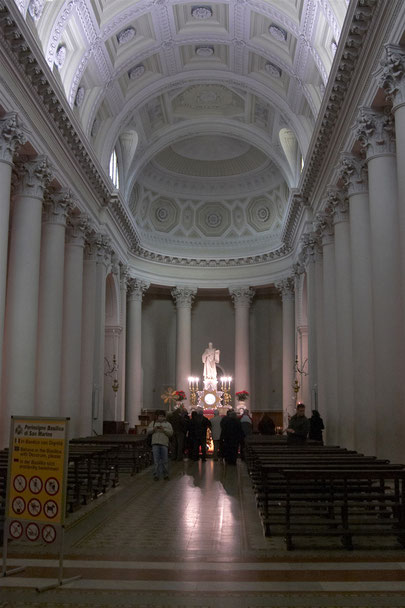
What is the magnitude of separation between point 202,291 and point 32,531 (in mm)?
30609

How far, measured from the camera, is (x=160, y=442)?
14859 millimetres

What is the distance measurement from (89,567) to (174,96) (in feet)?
80.9

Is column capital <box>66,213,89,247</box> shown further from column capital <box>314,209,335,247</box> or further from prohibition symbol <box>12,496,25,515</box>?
prohibition symbol <box>12,496,25,515</box>

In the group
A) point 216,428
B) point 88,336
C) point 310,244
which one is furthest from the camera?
point 310,244

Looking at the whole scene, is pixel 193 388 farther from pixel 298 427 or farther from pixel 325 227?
pixel 298 427

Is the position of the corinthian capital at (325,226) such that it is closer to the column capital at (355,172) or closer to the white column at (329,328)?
the white column at (329,328)

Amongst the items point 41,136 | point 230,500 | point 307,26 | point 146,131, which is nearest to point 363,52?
point 307,26

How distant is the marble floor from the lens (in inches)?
217

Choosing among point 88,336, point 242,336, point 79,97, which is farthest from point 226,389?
point 79,97

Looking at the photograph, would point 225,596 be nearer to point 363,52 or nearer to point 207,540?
point 207,540

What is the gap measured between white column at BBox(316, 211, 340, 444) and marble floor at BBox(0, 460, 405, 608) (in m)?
9.91

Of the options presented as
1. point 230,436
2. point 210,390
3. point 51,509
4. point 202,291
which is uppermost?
point 202,291

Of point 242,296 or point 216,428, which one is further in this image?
point 242,296

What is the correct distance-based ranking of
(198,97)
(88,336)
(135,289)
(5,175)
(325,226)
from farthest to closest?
(135,289) → (198,97) → (88,336) → (325,226) → (5,175)
